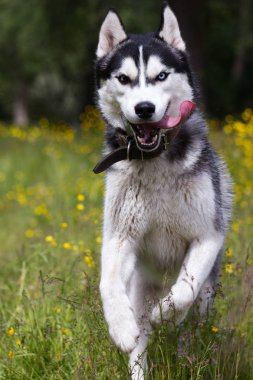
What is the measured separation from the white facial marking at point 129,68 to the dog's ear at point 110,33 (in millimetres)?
312

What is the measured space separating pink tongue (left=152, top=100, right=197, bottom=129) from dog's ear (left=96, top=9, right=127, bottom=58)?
Answer: 0.55 m

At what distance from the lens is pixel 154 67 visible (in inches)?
142

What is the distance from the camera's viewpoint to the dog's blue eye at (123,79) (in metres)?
3.67

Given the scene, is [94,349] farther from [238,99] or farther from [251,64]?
[251,64]

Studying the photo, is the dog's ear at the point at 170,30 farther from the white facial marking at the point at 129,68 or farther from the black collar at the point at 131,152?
the black collar at the point at 131,152

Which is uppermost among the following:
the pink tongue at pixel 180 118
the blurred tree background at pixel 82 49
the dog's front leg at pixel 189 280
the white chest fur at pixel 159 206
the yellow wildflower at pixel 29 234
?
the pink tongue at pixel 180 118

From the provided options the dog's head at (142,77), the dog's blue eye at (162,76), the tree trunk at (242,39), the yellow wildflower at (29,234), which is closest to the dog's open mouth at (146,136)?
the dog's head at (142,77)

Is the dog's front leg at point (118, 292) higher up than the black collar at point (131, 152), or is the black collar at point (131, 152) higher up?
the black collar at point (131, 152)

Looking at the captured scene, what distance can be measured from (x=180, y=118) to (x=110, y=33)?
2.35 feet

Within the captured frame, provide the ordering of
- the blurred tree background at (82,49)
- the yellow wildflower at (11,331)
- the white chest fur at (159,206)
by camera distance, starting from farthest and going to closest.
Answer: the blurred tree background at (82,49) < the yellow wildflower at (11,331) < the white chest fur at (159,206)

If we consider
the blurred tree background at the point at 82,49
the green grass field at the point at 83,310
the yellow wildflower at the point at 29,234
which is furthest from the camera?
the blurred tree background at the point at 82,49

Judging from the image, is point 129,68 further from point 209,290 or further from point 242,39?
point 242,39

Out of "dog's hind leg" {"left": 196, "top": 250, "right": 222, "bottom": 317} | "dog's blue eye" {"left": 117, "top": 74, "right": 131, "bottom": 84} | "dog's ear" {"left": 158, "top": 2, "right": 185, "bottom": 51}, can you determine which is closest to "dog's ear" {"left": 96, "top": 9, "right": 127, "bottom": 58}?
"dog's ear" {"left": 158, "top": 2, "right": 185, "bottom": 51}

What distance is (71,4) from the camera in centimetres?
1565
